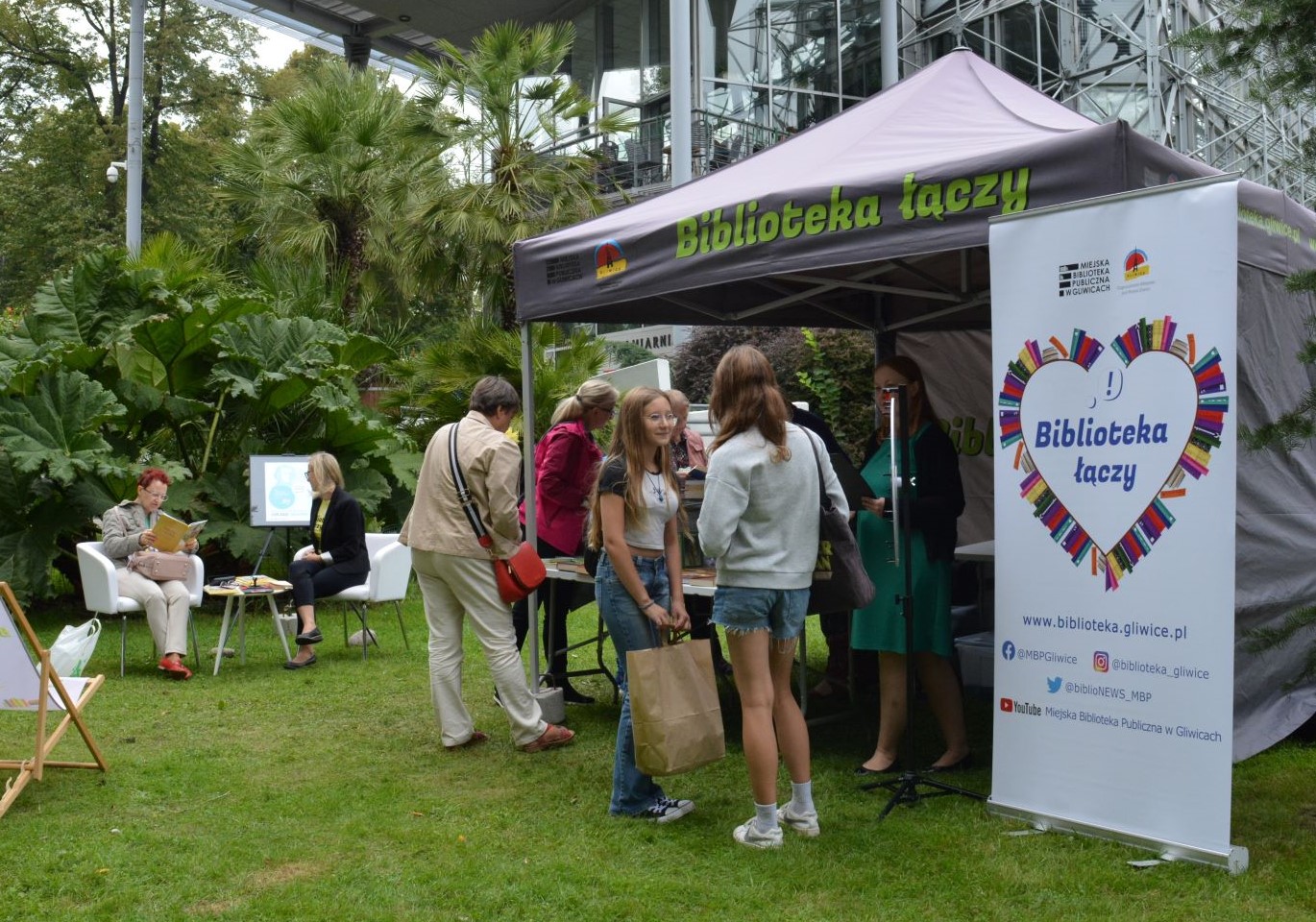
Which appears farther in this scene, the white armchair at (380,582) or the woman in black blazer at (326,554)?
the white armchair at (380,582)

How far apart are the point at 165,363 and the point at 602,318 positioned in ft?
20.7

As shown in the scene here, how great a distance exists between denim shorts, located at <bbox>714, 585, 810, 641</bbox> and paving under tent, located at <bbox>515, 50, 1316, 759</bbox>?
1.41m

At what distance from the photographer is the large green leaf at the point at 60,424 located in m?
10.4

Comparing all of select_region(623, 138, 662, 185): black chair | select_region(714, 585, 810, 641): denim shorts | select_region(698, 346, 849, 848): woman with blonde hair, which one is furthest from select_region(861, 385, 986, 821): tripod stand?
select_region(623, 138, 662, 185): black chair

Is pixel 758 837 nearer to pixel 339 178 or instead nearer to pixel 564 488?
pixel 564 488

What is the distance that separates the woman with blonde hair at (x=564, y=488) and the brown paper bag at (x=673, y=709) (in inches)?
77.0

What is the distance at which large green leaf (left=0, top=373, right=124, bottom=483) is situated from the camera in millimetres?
10383

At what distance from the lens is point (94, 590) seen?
8.65m

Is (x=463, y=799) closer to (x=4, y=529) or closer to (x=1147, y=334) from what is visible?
(x=1147, y=334)

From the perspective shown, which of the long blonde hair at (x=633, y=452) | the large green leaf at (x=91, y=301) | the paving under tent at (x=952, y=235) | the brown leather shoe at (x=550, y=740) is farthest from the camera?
the large green leaf at (x=91, y=301)

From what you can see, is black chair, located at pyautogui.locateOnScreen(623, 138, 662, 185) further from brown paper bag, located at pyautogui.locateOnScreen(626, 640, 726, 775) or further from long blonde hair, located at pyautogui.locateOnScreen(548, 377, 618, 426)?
brown paper bag, located at pyautogui.locateOnScreen(626, 640, 726, 775)

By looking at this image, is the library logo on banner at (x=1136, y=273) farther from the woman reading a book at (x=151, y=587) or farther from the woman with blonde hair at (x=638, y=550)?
the woman reading a book at (x=151, y=587)

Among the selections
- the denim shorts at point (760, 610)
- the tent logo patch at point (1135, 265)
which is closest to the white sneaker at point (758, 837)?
the denim shorts at point (760, 610)

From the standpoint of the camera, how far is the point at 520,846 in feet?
15.6
